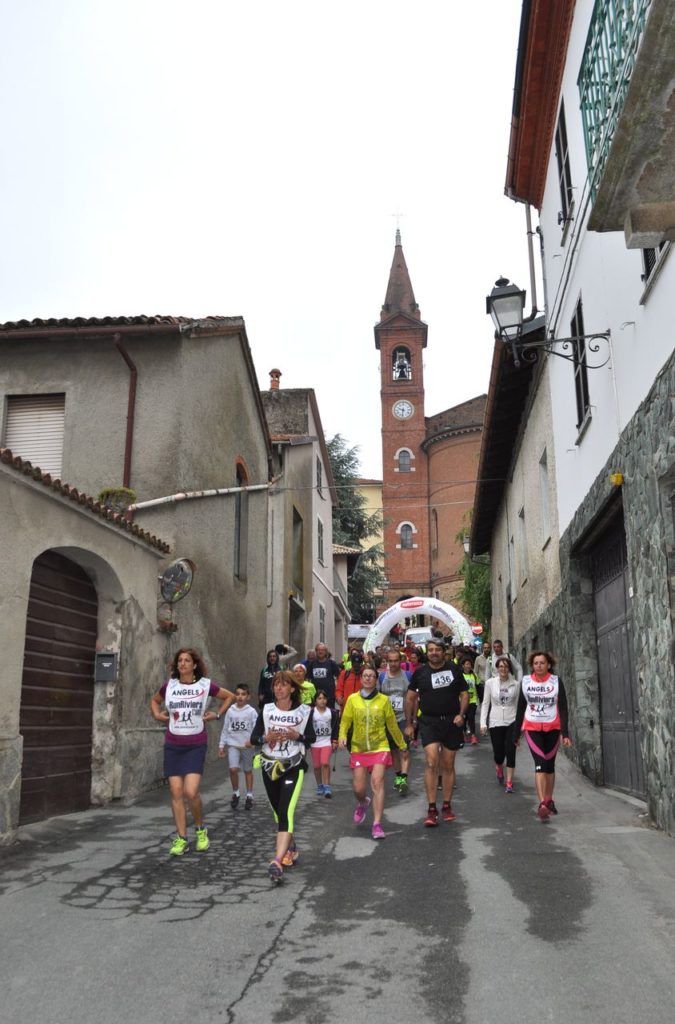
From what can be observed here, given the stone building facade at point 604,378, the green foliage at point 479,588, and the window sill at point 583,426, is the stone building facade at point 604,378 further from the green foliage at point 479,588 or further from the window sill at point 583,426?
the green foliage at point 479,588

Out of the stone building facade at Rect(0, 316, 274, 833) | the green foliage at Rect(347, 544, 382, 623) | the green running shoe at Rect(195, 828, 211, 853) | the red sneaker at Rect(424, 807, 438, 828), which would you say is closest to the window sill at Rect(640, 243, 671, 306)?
the red sneaker at Rect(424, 807, 438, 828)

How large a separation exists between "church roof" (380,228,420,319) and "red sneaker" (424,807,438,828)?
Answer: 175 feet

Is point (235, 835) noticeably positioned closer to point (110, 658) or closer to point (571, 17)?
point (110, 658)

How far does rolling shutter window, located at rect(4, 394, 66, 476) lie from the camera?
43.4 ft

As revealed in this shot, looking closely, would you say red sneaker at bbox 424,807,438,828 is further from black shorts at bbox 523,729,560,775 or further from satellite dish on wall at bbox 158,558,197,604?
satellite dish on wall at bbox 158,558,197,604

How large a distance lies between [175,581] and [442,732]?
4.41 m

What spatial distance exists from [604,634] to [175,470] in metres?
6.33

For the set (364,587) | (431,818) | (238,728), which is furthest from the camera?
(364,587)

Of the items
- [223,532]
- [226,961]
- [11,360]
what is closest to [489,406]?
[223,532]

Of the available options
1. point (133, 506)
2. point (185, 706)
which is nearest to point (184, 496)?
point (133, 506)

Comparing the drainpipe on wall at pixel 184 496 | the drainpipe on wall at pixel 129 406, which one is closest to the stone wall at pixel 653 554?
the drainpipe on wall at pixel 184 496

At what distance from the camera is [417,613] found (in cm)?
2748

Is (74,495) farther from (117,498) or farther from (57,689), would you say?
(117,498)

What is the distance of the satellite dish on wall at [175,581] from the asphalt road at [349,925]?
138 inches
